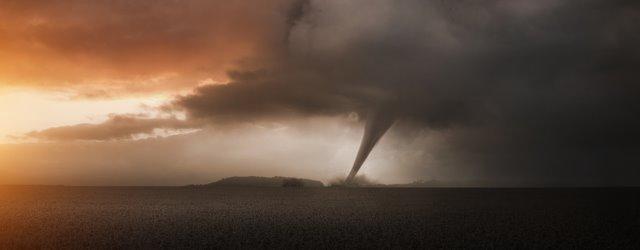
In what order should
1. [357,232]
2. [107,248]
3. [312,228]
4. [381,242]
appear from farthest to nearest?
[312,228] → [357,232] → [381,242] → [107,248]

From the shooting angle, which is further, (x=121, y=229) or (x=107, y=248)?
(x=121, y=229)

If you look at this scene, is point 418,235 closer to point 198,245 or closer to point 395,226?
point 395,226

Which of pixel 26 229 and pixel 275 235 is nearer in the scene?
pixel 275 235

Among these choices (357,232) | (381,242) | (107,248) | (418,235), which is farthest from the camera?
(357,232)

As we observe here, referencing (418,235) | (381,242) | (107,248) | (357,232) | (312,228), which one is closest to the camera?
(107,248)

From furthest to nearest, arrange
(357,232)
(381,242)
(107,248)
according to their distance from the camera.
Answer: (357,232)
(381,242)
(107,248)

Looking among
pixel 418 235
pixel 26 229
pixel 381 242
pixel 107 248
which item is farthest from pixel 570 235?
pixel 26 229

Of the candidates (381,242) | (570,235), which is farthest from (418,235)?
(570,235)

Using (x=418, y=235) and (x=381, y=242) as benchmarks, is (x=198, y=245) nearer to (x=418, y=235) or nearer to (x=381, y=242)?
(x=381, y=242)
